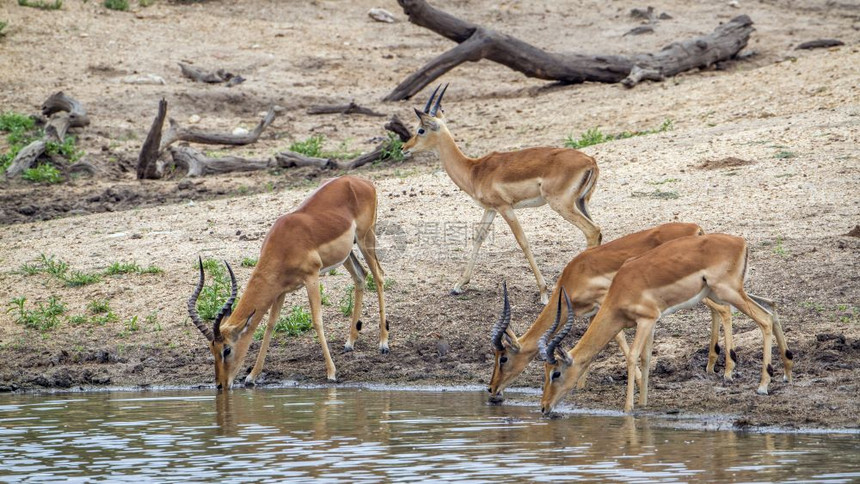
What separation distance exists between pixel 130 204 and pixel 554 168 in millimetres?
5779

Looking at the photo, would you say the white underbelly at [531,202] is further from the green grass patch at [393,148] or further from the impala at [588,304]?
the green grass patch at [393,148]

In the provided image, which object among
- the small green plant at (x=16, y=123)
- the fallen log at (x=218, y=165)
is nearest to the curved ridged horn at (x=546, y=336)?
the fallen log at (x=218, y=165)

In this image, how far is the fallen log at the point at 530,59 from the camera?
17.5 meters

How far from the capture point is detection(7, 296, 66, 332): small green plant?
1052 centimetres

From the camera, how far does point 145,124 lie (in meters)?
17.0

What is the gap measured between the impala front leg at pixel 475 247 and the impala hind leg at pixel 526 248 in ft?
0.78

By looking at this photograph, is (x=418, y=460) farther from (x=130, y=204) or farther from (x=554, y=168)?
(x=130, y=204)

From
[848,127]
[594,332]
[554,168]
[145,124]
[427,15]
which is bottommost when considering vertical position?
[594,332]

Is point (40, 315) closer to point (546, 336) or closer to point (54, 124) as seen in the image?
point (546, 336)

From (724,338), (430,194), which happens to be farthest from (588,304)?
(430,194)

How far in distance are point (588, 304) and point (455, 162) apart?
3.26 metres

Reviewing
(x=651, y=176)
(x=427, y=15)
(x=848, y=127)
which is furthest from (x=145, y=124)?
(x=848, y=127)

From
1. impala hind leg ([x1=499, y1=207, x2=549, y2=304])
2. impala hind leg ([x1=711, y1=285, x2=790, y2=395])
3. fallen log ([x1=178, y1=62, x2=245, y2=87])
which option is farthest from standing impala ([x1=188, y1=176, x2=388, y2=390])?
fallen log ([x1=178, y1=62, x2=245, y2=87])

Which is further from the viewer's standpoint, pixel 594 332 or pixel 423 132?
pixel 423 132
